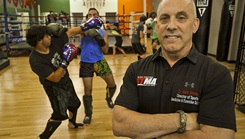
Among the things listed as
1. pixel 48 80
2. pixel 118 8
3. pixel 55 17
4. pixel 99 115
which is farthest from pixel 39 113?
pixel 118 8

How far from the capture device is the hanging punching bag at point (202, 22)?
7.34 ft

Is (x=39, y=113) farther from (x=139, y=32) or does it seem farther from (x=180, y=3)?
(x=139, y=32)

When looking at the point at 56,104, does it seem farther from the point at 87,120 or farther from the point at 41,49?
the point at 87,120

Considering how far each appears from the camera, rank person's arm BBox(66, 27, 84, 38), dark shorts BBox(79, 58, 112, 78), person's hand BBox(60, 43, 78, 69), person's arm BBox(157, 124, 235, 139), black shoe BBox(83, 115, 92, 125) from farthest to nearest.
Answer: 1. black shoe BBox(83, 115, 92, 125)
2. dark shorts BBox(79, 58, 112, 78)
3. person's arm BBox(66, 27, 84, 38)
4. person's hand BBox(60, 43, 78, 69)
5. person's arm BBox(157, 124, 235, 139)

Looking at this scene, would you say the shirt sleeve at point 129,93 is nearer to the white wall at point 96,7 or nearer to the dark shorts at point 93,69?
the dark shorts at point 93,69

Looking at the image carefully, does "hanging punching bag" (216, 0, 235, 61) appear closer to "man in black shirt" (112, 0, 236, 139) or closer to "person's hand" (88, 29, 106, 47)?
"person's hand" (88, 29, 106, 47)

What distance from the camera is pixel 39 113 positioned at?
124 inches

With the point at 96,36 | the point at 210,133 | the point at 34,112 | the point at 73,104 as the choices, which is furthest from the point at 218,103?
the point at 34,112

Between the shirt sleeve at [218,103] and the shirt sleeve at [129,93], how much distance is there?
0.31 m

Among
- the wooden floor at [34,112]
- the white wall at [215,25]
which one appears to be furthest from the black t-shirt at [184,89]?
the white wall at [215,25]

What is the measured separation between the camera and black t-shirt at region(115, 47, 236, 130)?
962 mm

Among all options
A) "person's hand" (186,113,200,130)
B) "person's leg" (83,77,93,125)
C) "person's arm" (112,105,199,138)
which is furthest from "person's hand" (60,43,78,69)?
"person's hand" (186,113,200,130)

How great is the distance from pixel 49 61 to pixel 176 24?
142 centimetres

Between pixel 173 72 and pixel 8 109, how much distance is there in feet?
9.91
